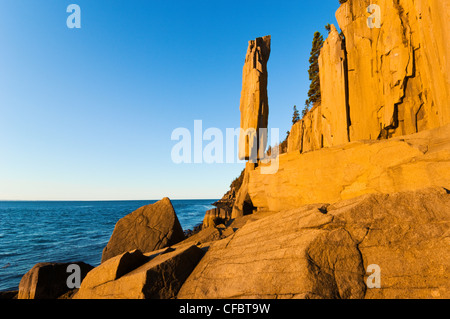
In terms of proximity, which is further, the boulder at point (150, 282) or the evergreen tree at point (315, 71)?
the evergreen tree at point (315, 71)

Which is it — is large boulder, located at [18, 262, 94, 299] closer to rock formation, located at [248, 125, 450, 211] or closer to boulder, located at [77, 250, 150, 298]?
boulder, located at [77, 250, 150, 298]

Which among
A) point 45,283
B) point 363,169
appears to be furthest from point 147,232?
point 363,169

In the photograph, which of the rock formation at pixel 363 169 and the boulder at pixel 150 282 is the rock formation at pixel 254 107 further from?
the boulder at pixel 150 282

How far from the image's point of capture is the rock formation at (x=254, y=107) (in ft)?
61.4

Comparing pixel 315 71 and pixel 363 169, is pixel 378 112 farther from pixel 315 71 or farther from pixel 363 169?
pixel 315 71

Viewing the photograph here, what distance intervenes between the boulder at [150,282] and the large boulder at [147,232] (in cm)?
418

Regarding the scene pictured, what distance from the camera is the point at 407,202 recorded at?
14.9 feet

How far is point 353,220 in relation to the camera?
178 inches

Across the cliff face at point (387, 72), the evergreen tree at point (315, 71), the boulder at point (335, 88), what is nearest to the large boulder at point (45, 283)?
the cliff face at point (387, 72)

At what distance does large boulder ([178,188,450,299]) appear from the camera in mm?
3395
